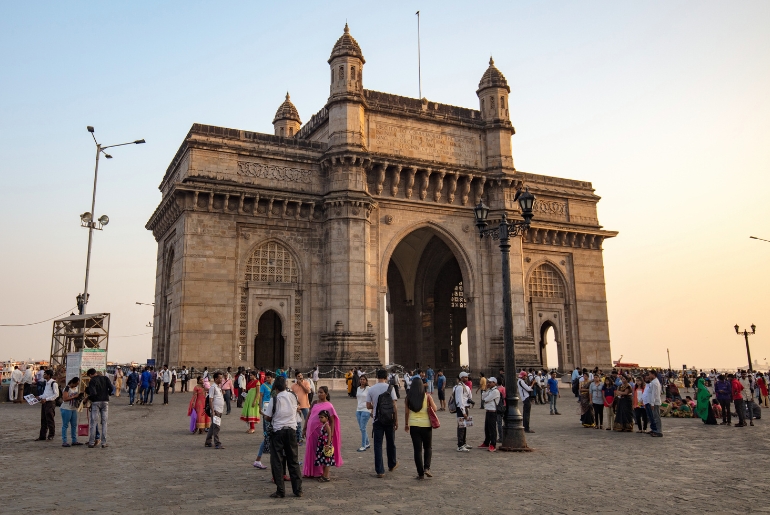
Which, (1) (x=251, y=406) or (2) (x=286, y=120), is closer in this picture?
(1) (x=251, y=406)

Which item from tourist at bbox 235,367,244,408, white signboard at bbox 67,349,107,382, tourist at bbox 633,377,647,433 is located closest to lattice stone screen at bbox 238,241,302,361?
tourist at bbox 235,367,244,408

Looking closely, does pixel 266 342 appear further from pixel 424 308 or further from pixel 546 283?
pixel 546 283

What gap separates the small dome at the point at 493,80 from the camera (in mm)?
36594

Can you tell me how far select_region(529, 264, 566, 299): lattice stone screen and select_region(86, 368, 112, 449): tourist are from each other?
29.6 m

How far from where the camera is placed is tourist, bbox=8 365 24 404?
26.2 meters

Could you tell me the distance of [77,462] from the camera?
10992mm

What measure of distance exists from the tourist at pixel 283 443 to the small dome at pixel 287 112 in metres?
37.2

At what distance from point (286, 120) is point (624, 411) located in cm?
3327

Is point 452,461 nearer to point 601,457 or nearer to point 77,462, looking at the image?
point 601,457

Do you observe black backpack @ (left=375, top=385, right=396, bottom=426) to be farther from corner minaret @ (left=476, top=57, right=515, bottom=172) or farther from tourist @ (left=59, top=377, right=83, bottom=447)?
corner minaret @ (left=476, top=57, right=515, bottom=172)

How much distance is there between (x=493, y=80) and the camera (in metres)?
36.7

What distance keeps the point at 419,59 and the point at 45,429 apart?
32.7 m

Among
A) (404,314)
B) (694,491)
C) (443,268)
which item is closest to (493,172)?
(443,268)

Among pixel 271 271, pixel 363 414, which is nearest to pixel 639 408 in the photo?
pixel 363 414
